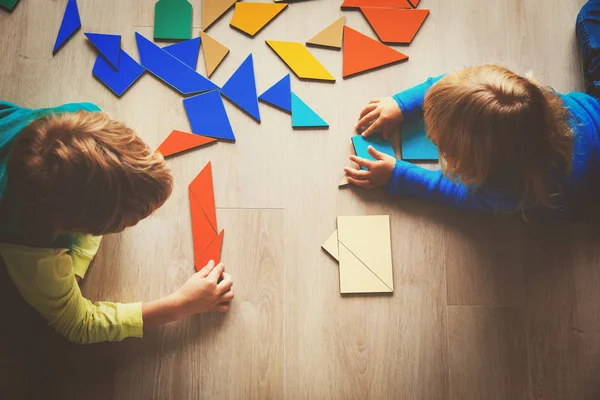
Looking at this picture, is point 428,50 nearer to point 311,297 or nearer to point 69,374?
point 311,297

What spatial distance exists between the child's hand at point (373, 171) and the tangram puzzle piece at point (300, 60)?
23 centimetres

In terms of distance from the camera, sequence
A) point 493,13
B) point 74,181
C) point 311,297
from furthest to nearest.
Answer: point 493,13 → point 311,297 → point 74,181

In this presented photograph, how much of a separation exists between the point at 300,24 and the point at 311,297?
69 centimetres

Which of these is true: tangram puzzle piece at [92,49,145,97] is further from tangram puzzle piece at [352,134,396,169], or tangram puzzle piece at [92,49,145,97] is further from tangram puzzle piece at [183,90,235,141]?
tangram puzzle piece at [352,134,396,169]

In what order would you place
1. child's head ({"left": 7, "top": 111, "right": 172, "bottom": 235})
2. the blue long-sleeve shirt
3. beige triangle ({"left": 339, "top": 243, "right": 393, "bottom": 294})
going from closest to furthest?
child's head ({"left": 7, "top": 111, "right": 172, "bottom": 235}) → the blue long-sleeve shirt → beige triangle ({"left": 339, "top": 243, "right": 393, "bottom": 294})

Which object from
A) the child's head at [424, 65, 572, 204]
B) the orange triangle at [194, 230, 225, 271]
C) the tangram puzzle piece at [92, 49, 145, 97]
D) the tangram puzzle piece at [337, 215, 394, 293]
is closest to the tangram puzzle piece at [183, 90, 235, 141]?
the tangram puzzle piece at [92, 49, 145, 97]

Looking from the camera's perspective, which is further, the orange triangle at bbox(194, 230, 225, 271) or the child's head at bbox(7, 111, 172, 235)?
the orange triangle at bbox(194, 230, 225, 271)

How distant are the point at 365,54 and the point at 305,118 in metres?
0.23

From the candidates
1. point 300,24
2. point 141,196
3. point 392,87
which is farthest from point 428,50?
point 141,196

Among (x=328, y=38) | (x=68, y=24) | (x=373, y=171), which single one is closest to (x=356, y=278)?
(x=373, y=171)

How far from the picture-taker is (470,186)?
100 cm

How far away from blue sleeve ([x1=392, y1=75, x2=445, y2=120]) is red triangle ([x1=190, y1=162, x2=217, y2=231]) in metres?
0.50

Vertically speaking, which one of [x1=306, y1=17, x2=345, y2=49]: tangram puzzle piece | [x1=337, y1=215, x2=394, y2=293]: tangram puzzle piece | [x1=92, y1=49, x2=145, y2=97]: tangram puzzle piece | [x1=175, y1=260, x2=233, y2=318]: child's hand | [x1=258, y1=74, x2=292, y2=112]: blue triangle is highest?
[x1=306, y1=17, x2=345, y2=49]: tangram puzzle piece

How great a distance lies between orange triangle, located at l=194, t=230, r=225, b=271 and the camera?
41.3 inches
